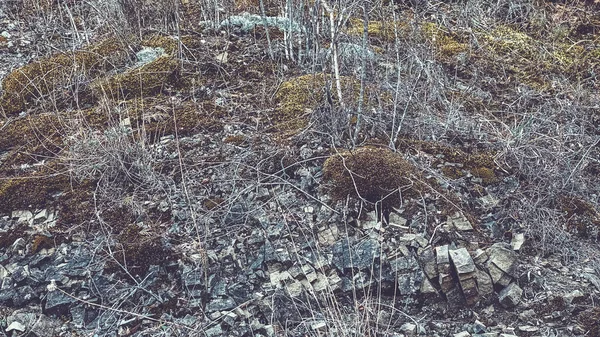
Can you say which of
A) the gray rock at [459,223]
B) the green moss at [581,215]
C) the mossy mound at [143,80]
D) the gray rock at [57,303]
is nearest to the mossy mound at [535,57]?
the green moss at [581,215]

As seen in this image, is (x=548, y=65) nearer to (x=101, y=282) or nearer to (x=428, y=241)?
Result: (x=428, y=241)

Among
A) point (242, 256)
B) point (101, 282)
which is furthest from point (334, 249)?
point (101, 282)

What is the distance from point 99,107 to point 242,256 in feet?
5.68

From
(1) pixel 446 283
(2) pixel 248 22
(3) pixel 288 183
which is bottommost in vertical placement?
(1) pixel 446 283

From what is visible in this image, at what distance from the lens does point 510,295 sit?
8.45 ft

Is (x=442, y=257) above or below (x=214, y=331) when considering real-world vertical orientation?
above

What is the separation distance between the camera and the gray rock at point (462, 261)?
262 cm

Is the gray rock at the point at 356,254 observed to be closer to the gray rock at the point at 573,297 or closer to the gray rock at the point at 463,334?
the gray rock at the point at 463,334

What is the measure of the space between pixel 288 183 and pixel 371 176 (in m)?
0.47

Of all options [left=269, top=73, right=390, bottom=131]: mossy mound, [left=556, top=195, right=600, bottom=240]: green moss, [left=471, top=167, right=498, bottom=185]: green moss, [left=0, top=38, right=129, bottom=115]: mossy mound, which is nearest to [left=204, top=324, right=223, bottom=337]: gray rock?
[left=269, top=73, right=390, bottom=131]: mossy mound

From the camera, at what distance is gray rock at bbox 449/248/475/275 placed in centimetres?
262

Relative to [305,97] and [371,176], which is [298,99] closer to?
[305,97]

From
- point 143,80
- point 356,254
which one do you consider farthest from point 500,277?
point 143,80

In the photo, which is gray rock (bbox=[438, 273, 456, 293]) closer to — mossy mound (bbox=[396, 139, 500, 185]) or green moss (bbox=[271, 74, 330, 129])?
mossy mound (bbox=[396, 139, 500, 185])
